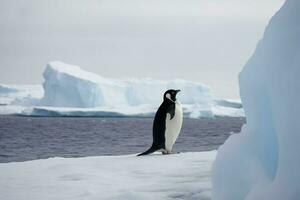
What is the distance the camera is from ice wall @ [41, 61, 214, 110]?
63.8m

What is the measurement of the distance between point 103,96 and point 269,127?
2586 inches

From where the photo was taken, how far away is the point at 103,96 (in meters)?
69.1

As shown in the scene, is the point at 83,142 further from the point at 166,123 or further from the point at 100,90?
the point at 100,90

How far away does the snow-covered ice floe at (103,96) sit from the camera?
64438 millimetres

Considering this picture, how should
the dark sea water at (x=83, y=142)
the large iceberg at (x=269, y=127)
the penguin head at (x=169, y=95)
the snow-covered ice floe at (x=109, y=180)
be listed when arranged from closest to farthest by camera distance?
the large iceberg at (x=269, y=127), the snow-covered ice floe at (x=109, y=180), the penguin head at (x=169, y=95), the dark sea water at (x=83, y=142)

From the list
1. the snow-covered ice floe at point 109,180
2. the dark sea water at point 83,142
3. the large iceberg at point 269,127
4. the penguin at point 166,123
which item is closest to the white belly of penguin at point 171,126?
the penguin at point 166,123

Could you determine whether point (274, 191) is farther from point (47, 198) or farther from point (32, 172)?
point (32, 172)

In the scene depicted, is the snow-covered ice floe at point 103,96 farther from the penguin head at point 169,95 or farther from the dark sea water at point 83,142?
the penguin head at point 169,95

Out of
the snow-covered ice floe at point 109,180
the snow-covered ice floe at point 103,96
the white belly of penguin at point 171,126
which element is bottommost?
the snow-covered ice floe at point 109,180

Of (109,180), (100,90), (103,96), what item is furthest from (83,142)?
(103,96)

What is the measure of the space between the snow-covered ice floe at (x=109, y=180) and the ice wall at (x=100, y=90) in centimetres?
5643

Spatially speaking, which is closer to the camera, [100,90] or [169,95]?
[169,95]

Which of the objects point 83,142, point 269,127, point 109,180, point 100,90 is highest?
point 100,90

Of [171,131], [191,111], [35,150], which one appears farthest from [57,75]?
[171,131]
